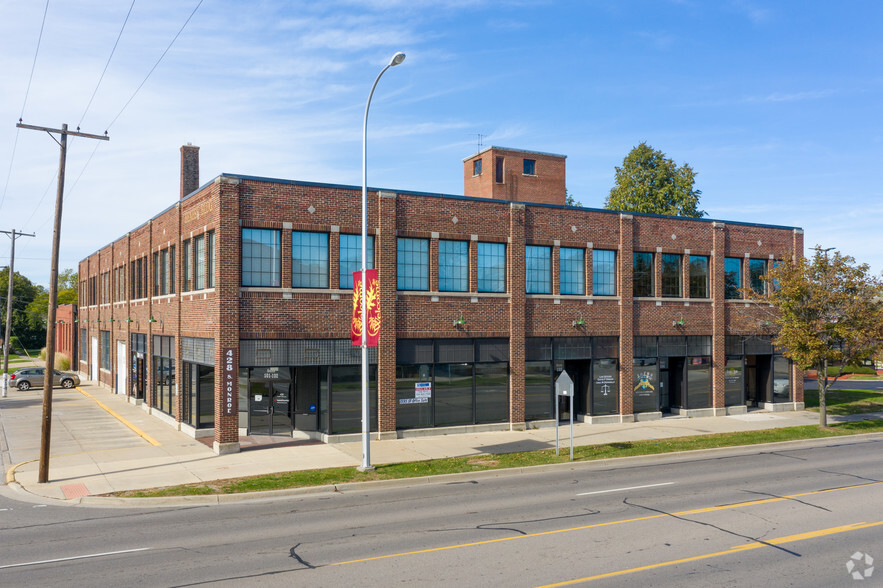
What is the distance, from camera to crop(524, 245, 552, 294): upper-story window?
2873cm

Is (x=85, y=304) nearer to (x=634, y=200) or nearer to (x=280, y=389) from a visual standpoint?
(x=280, y=389)

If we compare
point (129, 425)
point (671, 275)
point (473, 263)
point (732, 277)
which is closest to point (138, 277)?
point (129, 425)

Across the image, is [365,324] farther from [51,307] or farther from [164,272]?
[164,272]

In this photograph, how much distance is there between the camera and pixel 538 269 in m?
29.0

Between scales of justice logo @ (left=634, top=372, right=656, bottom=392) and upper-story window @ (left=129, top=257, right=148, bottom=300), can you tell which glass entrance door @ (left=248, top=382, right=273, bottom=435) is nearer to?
upper-story window @ (left=129, top=257, right=148, bottom=300)

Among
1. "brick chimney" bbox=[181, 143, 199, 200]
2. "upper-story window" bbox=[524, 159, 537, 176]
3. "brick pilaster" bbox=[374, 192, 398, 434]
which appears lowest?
"brick pilaster" bbox=[374, 192, 398, 434]

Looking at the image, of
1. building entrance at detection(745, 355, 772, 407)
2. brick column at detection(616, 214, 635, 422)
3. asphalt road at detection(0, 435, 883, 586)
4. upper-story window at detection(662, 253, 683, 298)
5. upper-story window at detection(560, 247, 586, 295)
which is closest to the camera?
asphalt road at detection(0, 435, 883, 586)

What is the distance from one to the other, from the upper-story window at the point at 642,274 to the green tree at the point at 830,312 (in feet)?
18.5

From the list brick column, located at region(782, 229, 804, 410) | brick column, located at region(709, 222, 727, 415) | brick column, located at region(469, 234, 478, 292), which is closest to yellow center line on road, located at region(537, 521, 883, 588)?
brick column, located at region(469, 234, 478, 292)

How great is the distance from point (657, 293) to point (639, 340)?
95.3 inches

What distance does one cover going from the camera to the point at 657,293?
31.8m

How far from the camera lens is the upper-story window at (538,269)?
2873 cm

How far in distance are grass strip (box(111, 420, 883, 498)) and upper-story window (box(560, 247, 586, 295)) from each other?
7599 millimetres

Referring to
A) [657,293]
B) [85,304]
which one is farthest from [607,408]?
[85,304]
